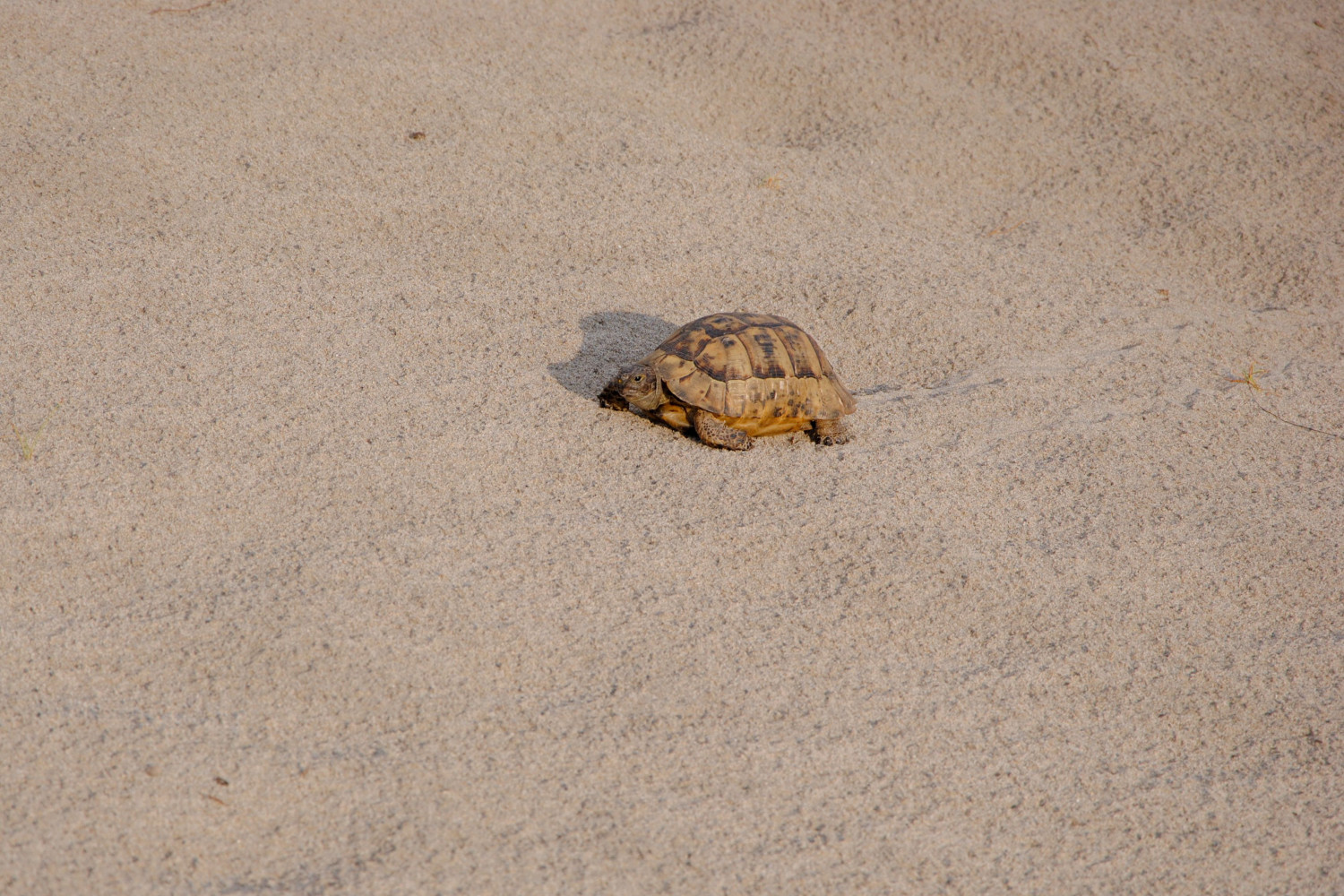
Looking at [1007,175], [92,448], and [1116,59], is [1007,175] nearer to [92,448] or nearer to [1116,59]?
[1116,59]

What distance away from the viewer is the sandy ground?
2.54 meters

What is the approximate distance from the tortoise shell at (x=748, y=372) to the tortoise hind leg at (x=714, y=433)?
61 mm

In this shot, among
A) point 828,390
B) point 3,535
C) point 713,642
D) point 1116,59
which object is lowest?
point 3,535

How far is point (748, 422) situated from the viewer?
12.4 feet

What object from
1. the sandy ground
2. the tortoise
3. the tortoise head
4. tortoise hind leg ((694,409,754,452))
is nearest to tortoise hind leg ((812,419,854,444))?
the tortoise

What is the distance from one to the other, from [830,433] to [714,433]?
1.52ft

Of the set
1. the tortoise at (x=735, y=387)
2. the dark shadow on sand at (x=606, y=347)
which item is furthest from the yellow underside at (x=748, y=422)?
the dark shadow on sand at (x=606, y=347)

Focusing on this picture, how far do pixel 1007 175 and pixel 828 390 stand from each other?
106 inches

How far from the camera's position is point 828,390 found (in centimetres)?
385

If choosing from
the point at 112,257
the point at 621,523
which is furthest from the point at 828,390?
the point at 112,257

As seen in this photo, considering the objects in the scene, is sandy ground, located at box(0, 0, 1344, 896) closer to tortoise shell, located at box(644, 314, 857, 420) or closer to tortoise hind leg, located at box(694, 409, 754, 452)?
tortoise hind leg, located at box(694, 409, 754, 452)

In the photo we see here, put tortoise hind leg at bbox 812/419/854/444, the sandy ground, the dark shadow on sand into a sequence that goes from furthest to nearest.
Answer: the dark shadow on sand, tortoise hind leg at bbox 812/419/854/444, the sandy ground

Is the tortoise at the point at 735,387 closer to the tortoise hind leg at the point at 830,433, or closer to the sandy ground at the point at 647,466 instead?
the tortoise hind leg at the point at 830,433

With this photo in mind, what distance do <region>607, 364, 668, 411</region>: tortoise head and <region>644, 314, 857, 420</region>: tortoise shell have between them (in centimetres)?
4
